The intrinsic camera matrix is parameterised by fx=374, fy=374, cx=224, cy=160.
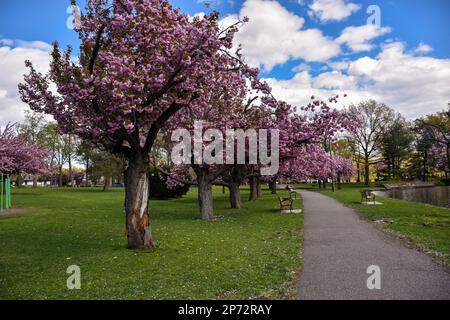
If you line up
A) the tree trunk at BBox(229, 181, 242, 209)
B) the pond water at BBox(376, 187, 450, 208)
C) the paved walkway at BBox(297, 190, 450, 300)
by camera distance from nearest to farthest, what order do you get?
the paved walkway at BBox(297, 190, 450, 300)
the tree trunk at BBox(229, 181, 242, 209)
the pond water at BBox(376, 187, 450, 208)

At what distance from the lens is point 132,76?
31.5 feet

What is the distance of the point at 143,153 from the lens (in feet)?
36.7

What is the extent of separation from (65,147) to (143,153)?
63765 mm

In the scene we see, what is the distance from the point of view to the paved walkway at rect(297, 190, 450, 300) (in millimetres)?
6324

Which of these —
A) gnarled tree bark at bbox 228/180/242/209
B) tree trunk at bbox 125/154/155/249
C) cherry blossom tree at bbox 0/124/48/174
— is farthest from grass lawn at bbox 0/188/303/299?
cherry blossom tree at bbox 0/124/48/174

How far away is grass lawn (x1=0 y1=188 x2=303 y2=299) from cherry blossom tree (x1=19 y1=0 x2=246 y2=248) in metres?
1.64

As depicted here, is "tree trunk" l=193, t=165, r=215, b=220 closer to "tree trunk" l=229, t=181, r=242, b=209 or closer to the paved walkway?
"tree trunk" l=229, t=181, r=242, b=209

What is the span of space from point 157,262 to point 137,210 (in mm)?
2172

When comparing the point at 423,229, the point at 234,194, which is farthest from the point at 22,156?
the point at 423,229

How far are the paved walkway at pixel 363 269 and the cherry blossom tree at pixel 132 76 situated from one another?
16.7 feet

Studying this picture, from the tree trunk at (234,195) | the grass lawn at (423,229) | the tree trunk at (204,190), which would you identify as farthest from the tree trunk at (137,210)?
the tree trunk at (234,195)

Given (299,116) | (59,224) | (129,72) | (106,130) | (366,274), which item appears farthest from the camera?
(299,116)
